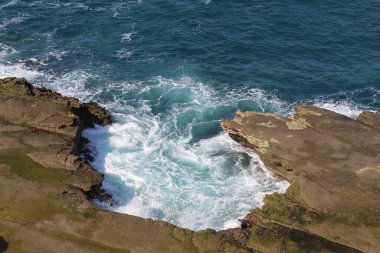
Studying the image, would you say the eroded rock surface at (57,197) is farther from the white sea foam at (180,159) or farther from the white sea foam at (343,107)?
the white sea foam at (343,107)

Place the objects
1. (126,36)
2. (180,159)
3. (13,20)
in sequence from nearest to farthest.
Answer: (180,159)
(126,36)
(13,20)

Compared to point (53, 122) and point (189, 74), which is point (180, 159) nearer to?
point (53, 122)

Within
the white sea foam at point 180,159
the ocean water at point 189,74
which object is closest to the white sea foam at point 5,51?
the ocean water at point 189,74

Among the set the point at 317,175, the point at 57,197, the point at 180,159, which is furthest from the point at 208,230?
the point at 180,159

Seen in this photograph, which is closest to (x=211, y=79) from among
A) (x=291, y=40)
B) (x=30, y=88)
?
(x=291, y=40)

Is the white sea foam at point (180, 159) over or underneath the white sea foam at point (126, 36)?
underneath

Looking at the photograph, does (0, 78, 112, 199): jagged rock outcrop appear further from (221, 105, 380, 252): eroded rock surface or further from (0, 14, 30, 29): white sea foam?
(0, 14, 30, 29): white sea foam
